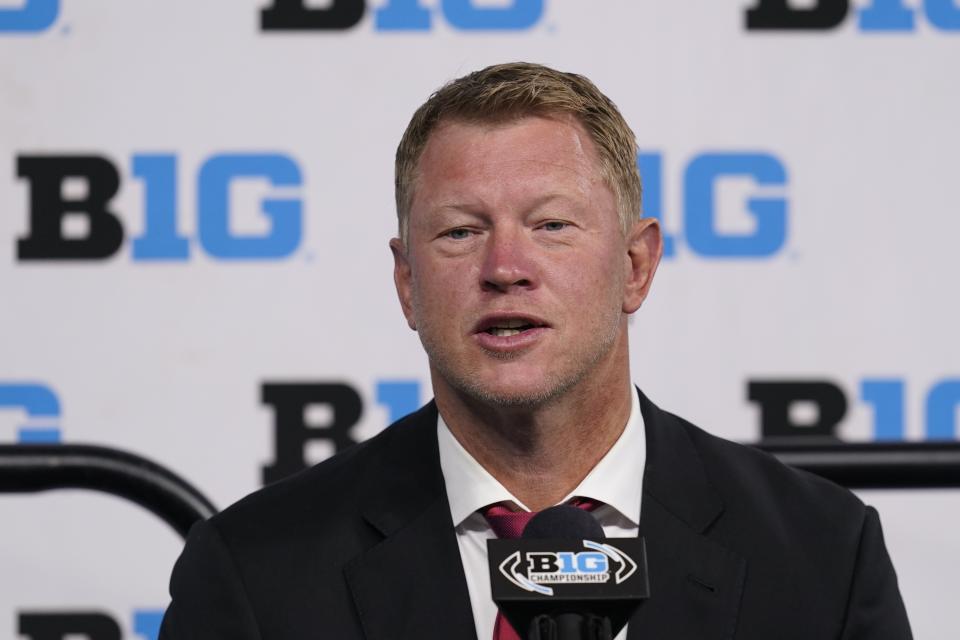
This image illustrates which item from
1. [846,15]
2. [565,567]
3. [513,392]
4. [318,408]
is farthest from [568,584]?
[846,15]

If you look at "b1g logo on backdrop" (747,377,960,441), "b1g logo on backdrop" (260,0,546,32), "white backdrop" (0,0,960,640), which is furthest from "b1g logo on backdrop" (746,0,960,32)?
"b1g logo on backdrop" (747,377,960,441)

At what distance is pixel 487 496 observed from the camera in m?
1.67

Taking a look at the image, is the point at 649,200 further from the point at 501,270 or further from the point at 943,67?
the point at 501,270

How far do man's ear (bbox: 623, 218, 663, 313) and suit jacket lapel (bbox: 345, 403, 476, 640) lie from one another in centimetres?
33

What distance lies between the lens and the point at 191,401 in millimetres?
2770

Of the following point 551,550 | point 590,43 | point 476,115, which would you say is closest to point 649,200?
point 590,43

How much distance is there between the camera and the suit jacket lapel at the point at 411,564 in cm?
159

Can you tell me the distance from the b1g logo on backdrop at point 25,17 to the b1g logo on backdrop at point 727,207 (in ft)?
4.31

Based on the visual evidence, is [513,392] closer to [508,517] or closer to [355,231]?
[508,517]

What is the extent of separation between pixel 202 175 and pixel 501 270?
1.45 meters

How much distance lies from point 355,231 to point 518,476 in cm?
124

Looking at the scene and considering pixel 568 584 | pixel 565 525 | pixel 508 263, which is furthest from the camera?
pixel 508 263

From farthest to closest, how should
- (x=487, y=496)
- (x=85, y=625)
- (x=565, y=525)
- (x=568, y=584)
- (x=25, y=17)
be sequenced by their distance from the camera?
(x=25, y=17)
(x=85, y=625)
(x=487, y=496)
(x=565, y=525)
(x=568, y=584)

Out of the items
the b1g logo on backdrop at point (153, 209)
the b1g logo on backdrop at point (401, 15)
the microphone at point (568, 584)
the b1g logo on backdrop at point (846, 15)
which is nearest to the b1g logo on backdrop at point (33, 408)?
the b1g logo on backdrop at point (153, 209)
